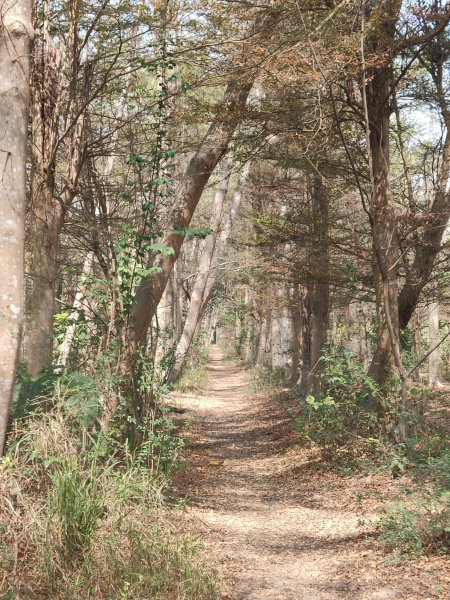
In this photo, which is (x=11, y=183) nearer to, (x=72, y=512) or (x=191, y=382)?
(x=72, y=512)

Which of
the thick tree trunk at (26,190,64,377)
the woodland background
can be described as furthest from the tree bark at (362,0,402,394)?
the thick tree trunk at (26,190,64,377)

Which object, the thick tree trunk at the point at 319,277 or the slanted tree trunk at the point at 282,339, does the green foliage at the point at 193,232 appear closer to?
the thick tree trunk at the point at 319,277

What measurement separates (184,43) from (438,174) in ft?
15.3

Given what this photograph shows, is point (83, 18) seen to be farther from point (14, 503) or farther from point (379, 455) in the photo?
point (379, 455)

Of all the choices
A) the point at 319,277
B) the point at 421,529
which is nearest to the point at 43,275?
the point at 421,529

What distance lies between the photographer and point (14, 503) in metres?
4.58

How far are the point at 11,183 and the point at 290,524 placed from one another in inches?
196

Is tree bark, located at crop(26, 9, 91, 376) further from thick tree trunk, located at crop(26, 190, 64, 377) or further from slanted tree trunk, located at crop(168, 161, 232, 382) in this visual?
slanted tree trunk, located at crop(168, 161, 232, 382)

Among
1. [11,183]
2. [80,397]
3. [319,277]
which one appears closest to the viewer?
[11,183]

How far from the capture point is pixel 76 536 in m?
4.39

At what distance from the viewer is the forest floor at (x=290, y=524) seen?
16.6ft

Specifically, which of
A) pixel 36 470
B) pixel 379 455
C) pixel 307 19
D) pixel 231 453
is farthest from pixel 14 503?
pixel 231 453

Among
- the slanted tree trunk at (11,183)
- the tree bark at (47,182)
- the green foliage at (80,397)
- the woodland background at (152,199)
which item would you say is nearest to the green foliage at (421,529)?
the woodland background at (152,199)

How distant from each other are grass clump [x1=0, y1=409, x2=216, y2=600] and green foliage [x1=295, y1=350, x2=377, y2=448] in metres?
4.38
